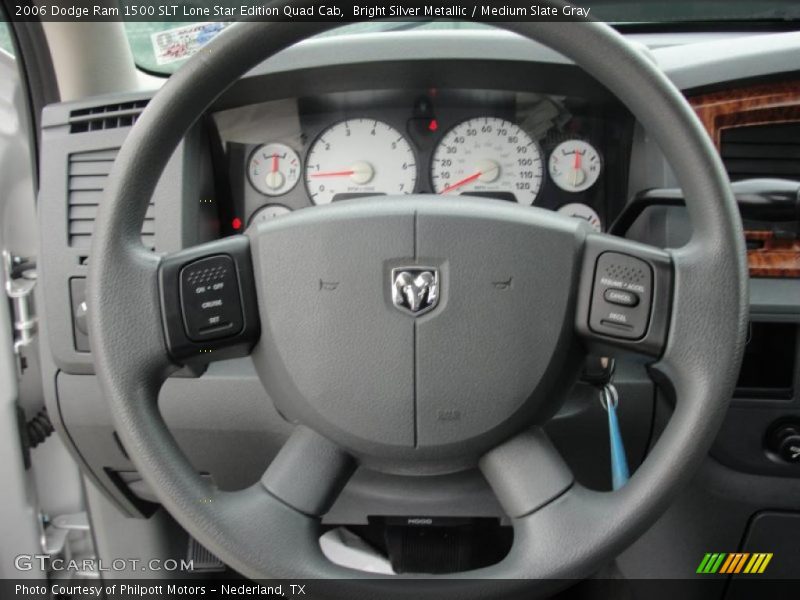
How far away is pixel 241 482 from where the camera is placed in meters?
1.30

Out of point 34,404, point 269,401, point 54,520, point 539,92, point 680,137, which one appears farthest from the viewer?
point 54,520

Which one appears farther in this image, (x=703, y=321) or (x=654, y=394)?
(x=654, y=394)

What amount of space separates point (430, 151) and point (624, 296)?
0.59 metres

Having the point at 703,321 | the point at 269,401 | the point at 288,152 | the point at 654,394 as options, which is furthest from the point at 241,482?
the point at 703,321

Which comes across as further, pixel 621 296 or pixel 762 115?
pixel 762 115

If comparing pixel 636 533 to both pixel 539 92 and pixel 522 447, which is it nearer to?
pixel 522 447

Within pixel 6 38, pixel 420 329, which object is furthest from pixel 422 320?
pixel 6 38

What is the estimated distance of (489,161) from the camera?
134 centimetres

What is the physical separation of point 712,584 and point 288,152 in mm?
1053

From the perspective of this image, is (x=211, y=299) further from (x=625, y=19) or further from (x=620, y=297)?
(x=625, y=19)

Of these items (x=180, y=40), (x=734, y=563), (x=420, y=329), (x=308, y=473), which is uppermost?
(x=180, y=40)

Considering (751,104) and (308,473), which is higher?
(751,104)

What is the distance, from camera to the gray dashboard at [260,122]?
46.8 inches

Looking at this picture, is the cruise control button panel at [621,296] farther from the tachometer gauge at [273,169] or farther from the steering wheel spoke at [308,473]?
the tachometer gauge at [273,169]
